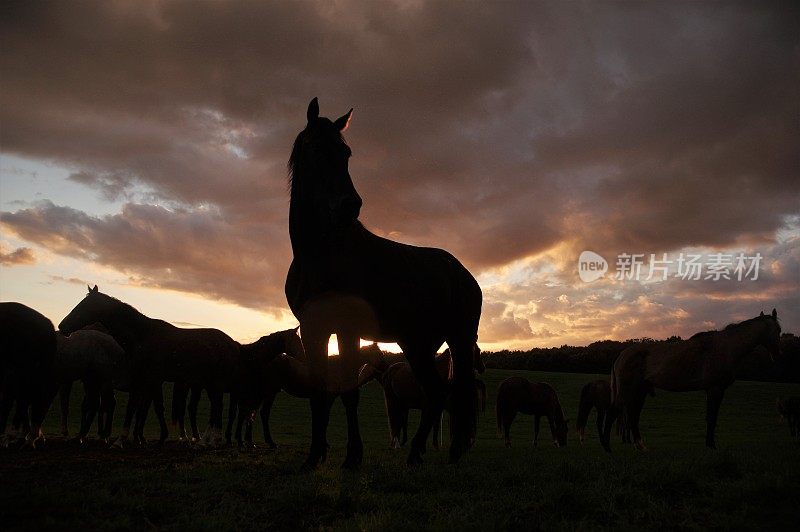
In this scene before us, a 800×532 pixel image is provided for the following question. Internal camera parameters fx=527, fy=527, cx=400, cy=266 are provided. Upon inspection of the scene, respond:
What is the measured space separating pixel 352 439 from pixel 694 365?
10074 millimetres

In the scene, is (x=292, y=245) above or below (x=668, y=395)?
above

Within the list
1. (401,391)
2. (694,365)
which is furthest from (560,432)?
(401,391)

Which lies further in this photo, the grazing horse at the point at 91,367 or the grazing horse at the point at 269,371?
the grazing horse at the point at 269,371

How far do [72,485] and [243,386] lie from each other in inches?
356

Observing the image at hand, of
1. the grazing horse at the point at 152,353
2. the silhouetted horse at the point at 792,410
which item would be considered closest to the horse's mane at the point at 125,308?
the grazing horse at the point at 152,353

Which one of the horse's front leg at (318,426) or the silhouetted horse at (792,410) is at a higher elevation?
the horse's front leg at (318,426)

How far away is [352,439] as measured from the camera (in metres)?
6.95

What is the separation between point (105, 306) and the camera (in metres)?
11.9

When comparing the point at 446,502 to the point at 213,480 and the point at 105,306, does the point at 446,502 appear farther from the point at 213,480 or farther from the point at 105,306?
the point at 105,306

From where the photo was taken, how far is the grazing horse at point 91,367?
1165cm

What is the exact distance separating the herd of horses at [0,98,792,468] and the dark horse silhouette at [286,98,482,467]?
2 centimetres

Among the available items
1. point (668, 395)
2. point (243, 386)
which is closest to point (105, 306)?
point (243, 386)

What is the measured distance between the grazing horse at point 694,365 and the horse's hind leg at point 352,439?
837 centimetres

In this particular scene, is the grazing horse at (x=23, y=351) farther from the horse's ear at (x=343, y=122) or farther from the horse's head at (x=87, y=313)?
the horse's ear at (x=343, y=122)
